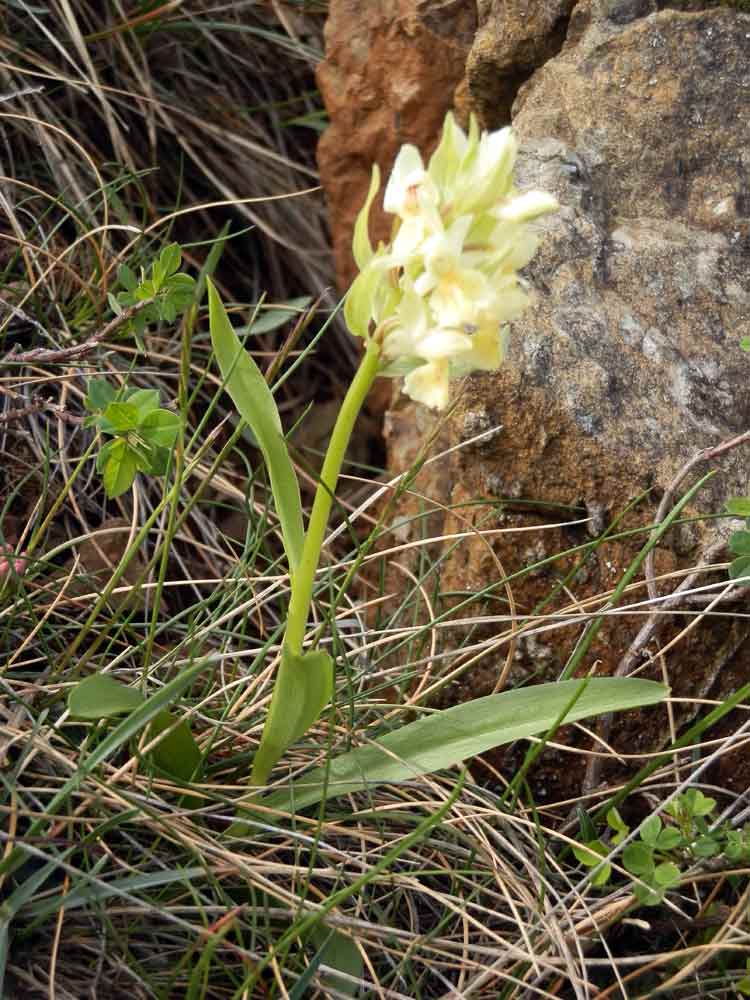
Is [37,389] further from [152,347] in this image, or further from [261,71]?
[261,71]

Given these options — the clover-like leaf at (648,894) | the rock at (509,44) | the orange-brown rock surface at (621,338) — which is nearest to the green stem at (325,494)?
the orange-brown rock surface at (621,338)

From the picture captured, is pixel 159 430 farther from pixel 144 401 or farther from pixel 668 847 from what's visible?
pixel 668 847

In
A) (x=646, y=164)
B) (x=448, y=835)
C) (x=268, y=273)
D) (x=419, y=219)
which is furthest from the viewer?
(x=268, y=273)

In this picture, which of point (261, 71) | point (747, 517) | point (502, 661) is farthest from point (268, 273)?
point (747, 517)

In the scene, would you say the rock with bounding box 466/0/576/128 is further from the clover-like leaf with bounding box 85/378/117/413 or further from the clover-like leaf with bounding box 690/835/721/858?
the clover-like leaf with bounding box 690/835/721/858

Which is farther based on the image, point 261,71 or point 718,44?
point 261,71
